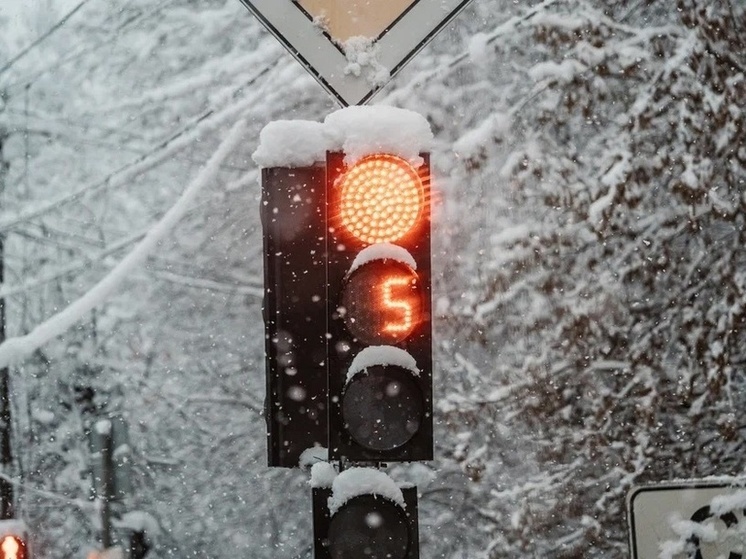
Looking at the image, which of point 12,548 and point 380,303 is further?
point 12,548

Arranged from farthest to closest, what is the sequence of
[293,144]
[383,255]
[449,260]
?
[449,260] < [293,144] < [383,255]

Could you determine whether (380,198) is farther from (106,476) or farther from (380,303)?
(106,476)

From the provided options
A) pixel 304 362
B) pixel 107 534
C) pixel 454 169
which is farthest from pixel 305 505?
pixel 304 362

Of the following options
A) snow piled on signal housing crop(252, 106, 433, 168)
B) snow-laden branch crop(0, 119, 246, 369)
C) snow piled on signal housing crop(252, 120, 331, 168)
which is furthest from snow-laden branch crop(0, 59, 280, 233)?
snow piled on signal housing crop(252, 106, 433, 168)

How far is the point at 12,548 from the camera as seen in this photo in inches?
177

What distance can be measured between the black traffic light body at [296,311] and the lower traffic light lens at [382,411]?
0.22 meters

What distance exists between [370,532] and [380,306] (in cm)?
57

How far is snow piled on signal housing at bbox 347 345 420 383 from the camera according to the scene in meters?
2.23

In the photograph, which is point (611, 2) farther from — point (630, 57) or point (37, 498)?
point (37, 498)

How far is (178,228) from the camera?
47.3 feet

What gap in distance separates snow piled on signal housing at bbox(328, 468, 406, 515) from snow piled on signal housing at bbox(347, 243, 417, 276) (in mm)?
523

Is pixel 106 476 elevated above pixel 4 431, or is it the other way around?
pixel 4 431

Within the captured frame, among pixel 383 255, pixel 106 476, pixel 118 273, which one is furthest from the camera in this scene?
pixel 118 273

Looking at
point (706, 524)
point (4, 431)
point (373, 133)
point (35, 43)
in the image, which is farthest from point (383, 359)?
point (35, 43)
